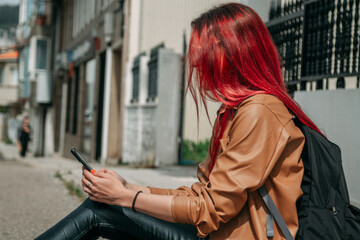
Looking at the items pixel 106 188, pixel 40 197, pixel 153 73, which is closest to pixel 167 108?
pixel 153 73

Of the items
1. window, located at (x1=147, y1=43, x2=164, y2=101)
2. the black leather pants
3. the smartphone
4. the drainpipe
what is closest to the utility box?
window, located at (x1=147, y1=43, x2=164, y2=101)

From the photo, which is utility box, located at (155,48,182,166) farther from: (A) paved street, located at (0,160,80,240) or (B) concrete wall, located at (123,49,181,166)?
(A) paved street, located at (0,160,80,240)

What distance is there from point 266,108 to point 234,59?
0.25m

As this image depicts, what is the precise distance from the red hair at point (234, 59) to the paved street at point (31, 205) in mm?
2698

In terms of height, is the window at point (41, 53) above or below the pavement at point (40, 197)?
above

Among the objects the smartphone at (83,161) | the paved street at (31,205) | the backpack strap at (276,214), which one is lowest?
the paved street at (31,205)

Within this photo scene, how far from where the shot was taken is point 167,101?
8.59m

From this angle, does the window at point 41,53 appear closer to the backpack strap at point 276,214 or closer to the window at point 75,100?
the window at point 75,100

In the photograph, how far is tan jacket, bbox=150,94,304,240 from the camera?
5.05ft

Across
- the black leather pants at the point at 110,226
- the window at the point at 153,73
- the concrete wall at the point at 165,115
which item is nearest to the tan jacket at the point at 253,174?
the black leather pants at the point at 110,226

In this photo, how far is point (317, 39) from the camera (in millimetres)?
4215

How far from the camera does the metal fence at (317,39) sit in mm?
3799

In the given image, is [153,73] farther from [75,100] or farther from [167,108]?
[75,100]

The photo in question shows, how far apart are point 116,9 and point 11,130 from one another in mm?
28259
